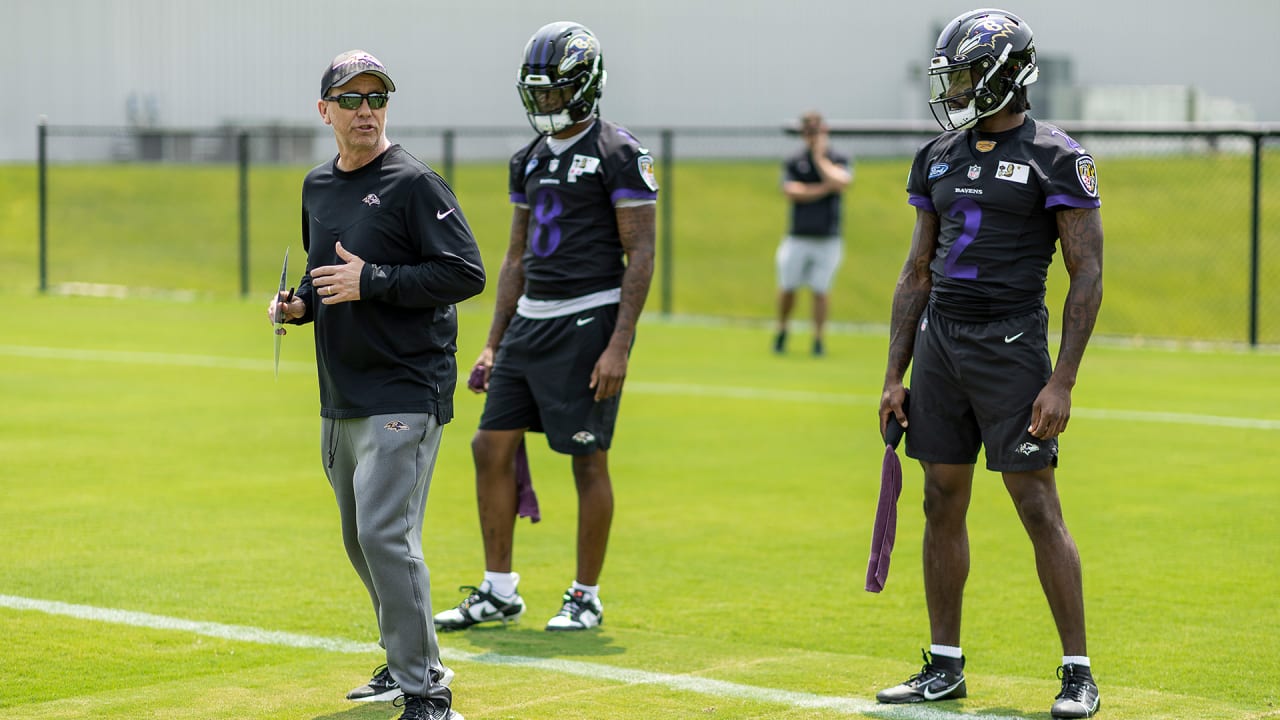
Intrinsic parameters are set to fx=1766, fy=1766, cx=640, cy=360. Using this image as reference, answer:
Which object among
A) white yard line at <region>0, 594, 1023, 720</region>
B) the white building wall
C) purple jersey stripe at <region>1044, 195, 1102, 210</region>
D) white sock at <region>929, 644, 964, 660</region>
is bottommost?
white yard line at <region>0, 594, 1023, 720</region>

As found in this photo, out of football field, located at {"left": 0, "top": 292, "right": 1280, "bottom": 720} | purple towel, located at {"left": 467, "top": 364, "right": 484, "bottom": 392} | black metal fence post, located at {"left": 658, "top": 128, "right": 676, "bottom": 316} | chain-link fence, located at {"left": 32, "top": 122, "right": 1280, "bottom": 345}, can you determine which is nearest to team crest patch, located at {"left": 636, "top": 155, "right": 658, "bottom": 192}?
purple towel, located at {"left": 467, "top": 364, "right": 484, "bottom": 392}

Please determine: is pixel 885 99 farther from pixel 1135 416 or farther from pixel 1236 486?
pixel 1236 486

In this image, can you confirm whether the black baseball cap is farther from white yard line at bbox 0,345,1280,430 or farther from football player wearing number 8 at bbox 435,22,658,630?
white yard line at bbox 0,345,1280,430

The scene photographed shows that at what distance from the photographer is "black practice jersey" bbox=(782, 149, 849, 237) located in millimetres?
18219

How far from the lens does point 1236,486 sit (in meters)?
10.4

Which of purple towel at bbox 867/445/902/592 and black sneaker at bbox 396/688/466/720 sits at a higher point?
purple towel at bbox 867/445/902/592

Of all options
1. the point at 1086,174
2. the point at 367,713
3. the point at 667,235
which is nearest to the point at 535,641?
the point at 367,713

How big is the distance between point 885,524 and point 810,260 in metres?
12.4

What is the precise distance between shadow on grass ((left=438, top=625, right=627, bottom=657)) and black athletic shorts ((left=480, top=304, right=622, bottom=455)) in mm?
750

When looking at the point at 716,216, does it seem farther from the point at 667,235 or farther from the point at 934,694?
the point at 934,694

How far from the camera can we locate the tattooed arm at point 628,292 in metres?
7.20

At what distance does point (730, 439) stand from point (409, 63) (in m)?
29.1

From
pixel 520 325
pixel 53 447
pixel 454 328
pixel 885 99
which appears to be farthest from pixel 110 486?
pixel 885 99

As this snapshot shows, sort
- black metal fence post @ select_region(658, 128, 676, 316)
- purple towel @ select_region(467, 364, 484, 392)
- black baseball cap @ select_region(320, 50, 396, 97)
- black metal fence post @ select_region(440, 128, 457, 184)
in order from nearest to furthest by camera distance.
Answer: black baseball cap @ select_region(320, 50, 396, 97), purple towel @ select_region(467, 364, 484, 392), black metal fence post @ select_region(658, 128, 676, 316), black metal fence post @ select_region(440, 128, 457, 184)
